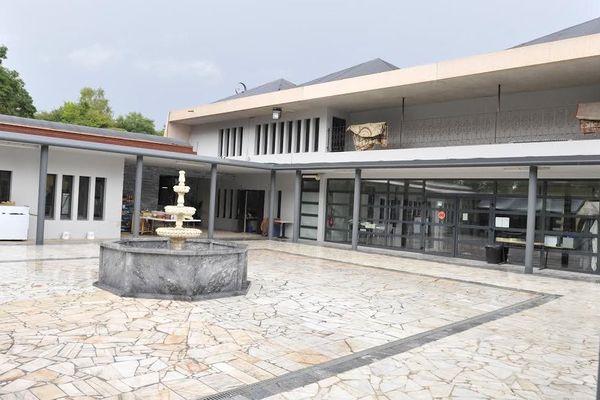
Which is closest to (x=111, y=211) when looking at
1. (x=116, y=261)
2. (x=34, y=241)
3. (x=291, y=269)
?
(x=34, y=241)

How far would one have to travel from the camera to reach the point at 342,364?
206 inches

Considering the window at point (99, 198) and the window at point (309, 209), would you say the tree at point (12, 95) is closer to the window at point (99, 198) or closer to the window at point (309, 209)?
the window at point (99, 198)

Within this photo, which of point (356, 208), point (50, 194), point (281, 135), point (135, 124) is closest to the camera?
point (50, 194)

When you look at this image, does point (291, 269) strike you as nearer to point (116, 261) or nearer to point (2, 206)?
point (116, 261)

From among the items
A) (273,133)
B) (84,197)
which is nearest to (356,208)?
(273,133)

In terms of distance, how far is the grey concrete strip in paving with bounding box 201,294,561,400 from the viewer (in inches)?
173

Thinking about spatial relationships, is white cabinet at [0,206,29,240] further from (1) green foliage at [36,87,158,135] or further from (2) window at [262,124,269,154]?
(1) green foliage at [36,87,158,135]

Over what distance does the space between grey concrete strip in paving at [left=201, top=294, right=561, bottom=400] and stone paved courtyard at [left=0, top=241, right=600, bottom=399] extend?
19mm

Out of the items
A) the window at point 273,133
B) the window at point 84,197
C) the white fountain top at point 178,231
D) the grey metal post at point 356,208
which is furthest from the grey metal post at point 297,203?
the white fountain top at point 178,231

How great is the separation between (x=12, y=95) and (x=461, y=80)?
105ft

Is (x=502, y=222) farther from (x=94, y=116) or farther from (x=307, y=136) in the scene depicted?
(x=94, y=116)

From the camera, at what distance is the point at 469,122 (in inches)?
711

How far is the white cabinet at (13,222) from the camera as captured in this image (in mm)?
14820

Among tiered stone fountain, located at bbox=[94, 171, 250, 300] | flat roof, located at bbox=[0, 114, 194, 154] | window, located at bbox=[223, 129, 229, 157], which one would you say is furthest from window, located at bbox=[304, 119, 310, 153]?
tiered stone fountain, located at bbox=[94, 171, 250, 300]
